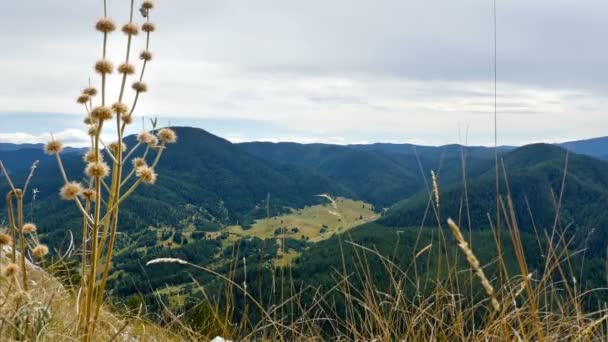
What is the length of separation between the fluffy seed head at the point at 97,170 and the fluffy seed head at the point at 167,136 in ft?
1.00

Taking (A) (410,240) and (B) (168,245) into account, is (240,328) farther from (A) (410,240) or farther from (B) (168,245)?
(B) (168,245)

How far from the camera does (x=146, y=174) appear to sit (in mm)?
2033

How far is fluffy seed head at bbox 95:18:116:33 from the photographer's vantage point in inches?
80.6

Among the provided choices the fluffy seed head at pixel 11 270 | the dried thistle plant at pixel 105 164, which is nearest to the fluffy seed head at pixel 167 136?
the dried thistle plant at pixel 105 164

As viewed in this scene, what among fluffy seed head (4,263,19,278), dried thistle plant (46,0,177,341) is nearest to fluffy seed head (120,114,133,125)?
dried thistle plant (46,0,177,341)

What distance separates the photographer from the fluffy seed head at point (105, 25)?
2.05m

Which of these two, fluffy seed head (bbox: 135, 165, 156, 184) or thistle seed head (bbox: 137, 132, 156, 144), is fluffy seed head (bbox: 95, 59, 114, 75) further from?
fluffy seed head (bbox: 135, 165, 156, 184)

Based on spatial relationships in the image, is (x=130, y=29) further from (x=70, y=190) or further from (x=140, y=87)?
(x=70, y=190)

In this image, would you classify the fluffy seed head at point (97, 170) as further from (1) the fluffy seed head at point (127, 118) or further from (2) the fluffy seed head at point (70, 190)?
(1) the fluffy seed head at point (127, 118)

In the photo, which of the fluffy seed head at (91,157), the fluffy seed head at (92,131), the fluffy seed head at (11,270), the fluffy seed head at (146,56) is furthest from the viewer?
the fluffy seed head at (146,56)

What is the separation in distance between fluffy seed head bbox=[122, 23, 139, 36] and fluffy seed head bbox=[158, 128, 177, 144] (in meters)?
0.46

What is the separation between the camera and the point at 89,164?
206 centimetres

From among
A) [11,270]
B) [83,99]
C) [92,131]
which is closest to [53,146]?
[92,131]

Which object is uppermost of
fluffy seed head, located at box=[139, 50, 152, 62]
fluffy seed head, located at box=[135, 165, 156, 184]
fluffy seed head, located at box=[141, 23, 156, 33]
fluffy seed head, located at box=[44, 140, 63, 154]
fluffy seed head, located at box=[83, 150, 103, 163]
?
fluffy seed head, located at box=[141, 23, 156, 33]
